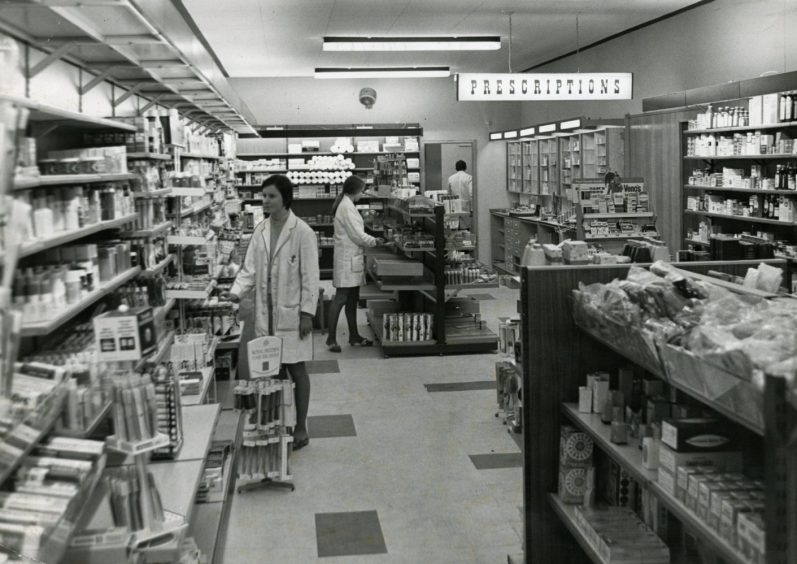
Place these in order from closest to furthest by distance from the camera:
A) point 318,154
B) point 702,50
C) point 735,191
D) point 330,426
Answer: point 330,426, point 735,191, point 702,50, point 318,154

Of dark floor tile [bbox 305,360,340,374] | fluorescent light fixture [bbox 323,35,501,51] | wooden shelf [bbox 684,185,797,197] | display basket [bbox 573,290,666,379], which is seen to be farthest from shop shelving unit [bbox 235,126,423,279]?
display basket [bbox 573,290,666,379]

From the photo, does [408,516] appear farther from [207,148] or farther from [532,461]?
[207,148]

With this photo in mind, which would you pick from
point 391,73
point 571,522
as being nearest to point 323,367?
point 571,522

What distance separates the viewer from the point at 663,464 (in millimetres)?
2904

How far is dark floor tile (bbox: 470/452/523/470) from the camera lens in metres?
5.93

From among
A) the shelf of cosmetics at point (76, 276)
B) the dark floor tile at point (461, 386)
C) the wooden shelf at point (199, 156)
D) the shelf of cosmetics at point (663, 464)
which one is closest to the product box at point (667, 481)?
the shelf of cosmetics at point (663, 464)

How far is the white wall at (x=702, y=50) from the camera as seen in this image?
941 cm

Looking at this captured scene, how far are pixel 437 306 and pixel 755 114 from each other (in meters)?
3.79

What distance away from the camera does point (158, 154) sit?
612 centimetres

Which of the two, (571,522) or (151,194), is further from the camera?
(151,194)

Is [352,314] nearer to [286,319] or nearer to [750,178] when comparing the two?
[286,319]

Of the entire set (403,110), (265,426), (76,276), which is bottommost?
(265,426)

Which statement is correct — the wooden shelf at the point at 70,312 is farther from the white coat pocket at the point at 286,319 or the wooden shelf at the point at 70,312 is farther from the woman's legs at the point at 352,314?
the woman's legs at the point at 352,314

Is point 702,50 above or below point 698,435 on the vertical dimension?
above
